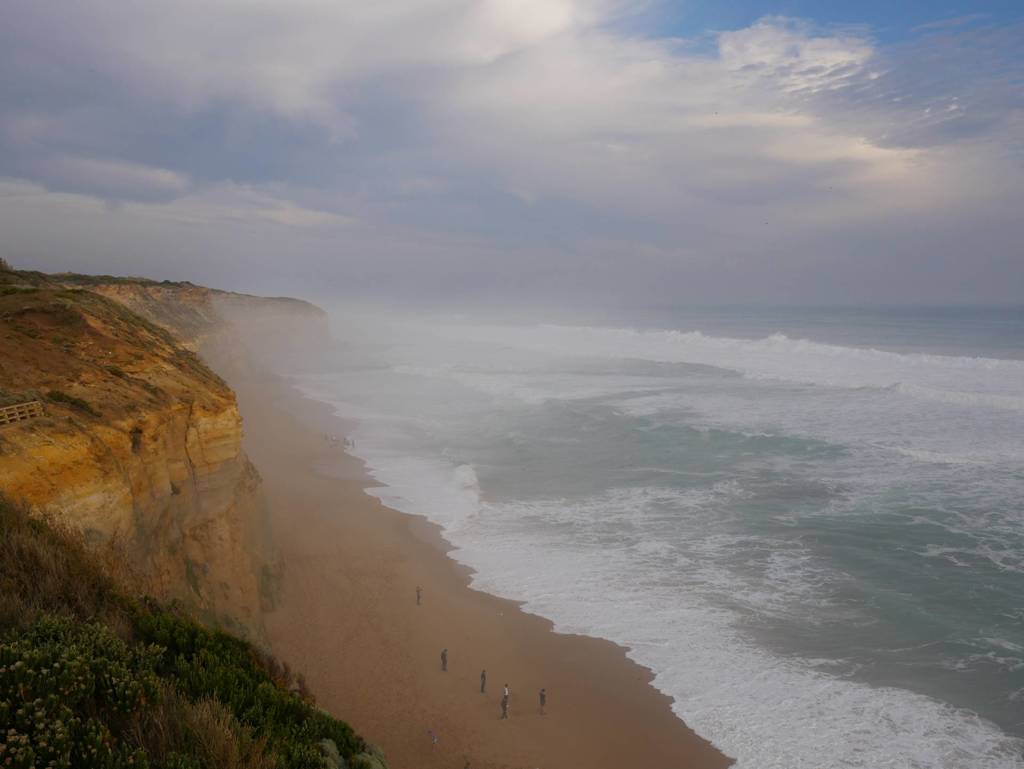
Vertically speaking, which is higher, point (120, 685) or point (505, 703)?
point (120, 685)

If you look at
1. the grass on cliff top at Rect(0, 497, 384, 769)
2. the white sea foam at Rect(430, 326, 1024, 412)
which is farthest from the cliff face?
the white sea foam at Rect(430, 326, 1024, 412)

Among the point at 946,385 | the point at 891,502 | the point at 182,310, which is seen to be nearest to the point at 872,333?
the point at 946,385

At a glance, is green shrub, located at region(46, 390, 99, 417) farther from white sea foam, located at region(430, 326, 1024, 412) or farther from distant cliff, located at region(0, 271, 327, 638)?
white sea foam, located at region(430, 326, 1024, 412)

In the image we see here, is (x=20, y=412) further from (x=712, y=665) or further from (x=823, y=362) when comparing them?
(x=823, y=362)

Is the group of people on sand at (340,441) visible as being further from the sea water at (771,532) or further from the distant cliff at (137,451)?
the distant cliff at (137,451)

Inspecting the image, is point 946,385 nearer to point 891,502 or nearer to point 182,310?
point 891,502

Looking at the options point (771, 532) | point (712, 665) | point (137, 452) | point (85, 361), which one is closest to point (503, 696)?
point (712, 665)
